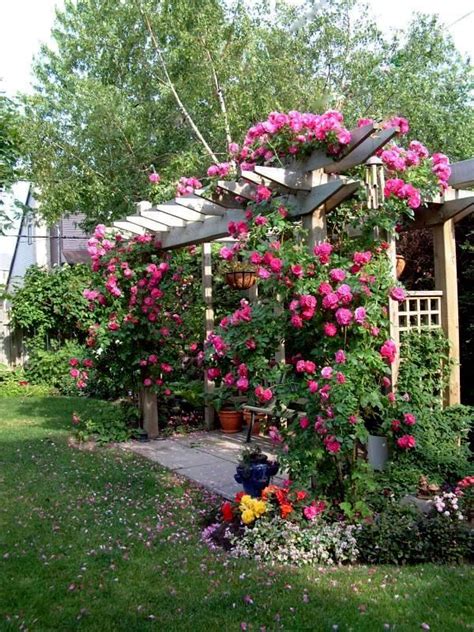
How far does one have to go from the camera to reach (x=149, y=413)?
6.82 m

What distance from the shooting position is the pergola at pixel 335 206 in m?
3.76

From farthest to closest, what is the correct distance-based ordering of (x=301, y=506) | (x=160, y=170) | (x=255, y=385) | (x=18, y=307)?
(x=160, y=170) → (x=18, y=307) → (x=255, y=385) → (x=301, y=506)

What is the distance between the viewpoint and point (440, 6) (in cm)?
1322

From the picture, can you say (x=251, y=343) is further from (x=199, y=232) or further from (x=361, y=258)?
(x=199, y=232)

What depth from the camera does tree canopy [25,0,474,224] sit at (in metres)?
11.3

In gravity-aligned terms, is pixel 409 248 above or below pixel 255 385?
above

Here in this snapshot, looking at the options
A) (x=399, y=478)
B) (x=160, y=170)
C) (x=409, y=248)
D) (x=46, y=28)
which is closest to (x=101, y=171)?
(x=160, y=170)

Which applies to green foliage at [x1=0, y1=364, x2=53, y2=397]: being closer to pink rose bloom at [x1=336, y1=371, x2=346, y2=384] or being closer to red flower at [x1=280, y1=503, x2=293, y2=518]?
red flower at [x1=280, y1=503, x2=293, y2=518]

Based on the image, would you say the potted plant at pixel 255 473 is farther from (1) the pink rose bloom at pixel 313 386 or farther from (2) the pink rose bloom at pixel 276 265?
(2) the pink rose bloom at pixel 276 265

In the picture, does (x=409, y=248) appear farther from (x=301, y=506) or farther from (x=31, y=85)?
(x=31, y=85)

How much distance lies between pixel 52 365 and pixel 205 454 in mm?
5801

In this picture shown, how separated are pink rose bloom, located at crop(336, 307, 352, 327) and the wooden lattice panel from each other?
129cm

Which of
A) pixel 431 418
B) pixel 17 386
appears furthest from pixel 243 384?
pixel 17 386

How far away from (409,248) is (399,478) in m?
3.21
